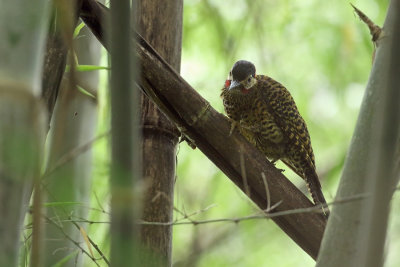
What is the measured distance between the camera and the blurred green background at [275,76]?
4.93 metres

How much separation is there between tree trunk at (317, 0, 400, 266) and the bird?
6.38 ft

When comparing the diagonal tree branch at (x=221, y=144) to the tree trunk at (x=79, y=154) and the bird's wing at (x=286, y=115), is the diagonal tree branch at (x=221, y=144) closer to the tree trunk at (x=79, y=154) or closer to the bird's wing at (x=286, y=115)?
the tree trunk at (x=79, y=154)

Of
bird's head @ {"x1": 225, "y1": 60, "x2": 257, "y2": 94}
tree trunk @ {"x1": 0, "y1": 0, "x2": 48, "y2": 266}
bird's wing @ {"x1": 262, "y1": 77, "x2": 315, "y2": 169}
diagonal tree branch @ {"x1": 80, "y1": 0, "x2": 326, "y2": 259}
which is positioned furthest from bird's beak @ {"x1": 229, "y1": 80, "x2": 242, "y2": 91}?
tree trunk @ {"x1": 0, "y1": 0, "x2": 48, "y2": 266}

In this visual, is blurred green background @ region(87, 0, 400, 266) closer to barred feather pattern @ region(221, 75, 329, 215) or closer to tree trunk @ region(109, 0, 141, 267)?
barred feather pattern @ region(221, 75, 329, 215)

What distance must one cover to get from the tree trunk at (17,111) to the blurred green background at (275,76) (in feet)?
10.6

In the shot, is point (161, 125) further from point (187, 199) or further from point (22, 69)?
point (187, 199)

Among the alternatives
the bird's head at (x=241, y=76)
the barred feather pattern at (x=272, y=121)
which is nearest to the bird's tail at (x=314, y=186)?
the barred feather pattern at (x=272, y=121)

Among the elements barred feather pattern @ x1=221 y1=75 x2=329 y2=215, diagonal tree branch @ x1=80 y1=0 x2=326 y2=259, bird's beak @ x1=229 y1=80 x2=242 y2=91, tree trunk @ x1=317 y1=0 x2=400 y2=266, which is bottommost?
tree trunk @ x1=317 y1=0 x2=400 y2=266

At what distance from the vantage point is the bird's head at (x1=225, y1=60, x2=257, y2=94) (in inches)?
143

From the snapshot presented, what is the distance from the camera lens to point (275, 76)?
591 centimetres

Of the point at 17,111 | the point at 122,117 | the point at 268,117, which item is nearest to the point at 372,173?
the point at 122,117

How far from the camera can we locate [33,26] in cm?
115

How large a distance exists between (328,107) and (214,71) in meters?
1.42

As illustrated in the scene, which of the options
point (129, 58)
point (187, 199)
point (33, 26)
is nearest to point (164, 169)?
point (33, 26)
